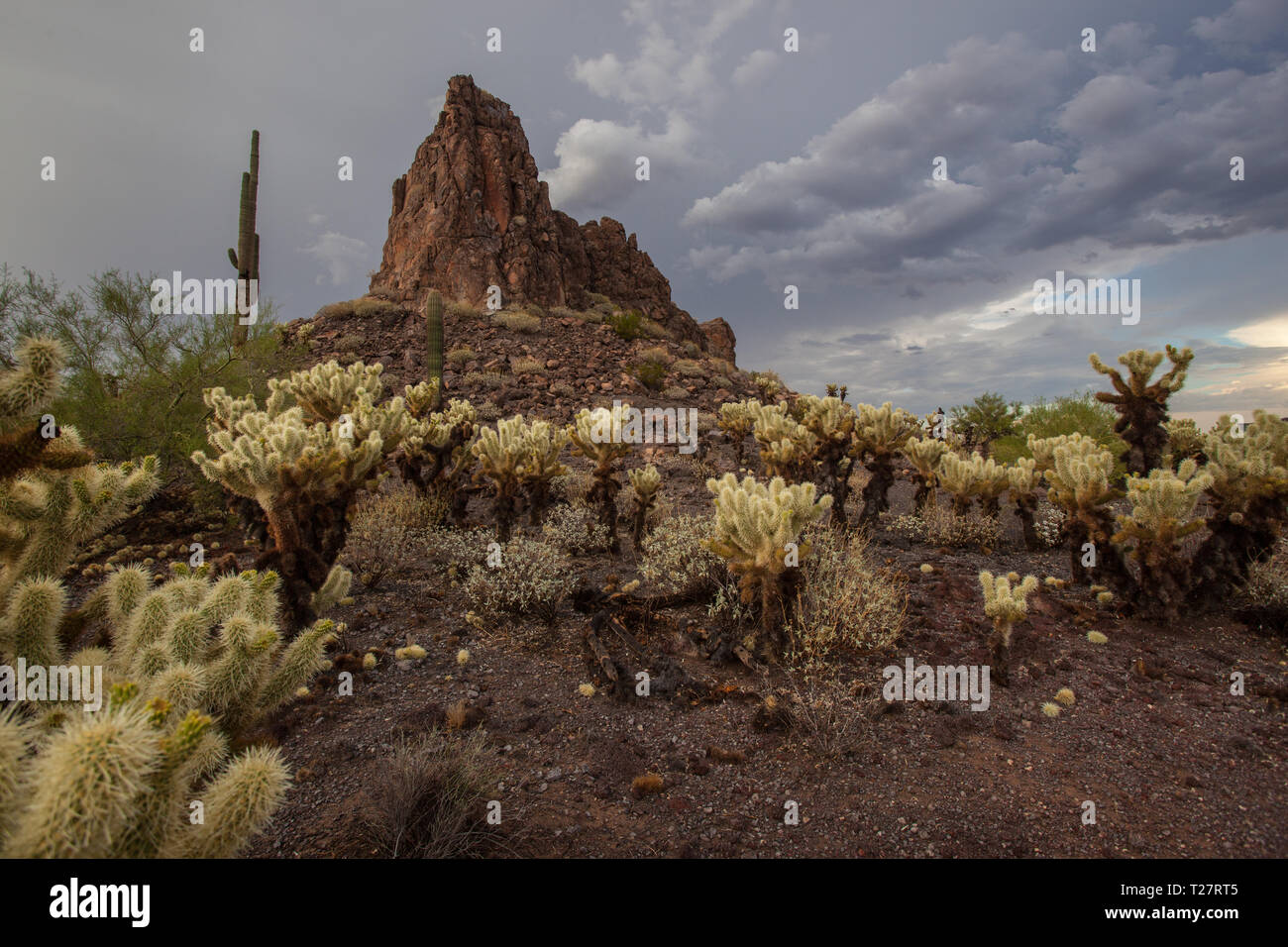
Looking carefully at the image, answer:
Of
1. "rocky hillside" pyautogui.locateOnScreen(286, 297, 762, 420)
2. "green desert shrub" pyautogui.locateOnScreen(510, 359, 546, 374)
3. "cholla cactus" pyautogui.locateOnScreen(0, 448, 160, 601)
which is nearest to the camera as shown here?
"cholla cactus" pyautogui.locateOnScreen(0, 448, 160, 601)

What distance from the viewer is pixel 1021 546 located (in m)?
8.06

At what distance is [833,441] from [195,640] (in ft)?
26.7

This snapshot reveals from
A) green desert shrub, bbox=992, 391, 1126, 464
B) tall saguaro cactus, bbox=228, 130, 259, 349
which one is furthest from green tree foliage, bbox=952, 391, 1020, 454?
tall saguaro cactus, bbox=228, 130, 259, 349

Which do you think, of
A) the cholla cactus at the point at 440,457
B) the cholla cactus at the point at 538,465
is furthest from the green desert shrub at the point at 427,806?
the cholla cactus at the point at 440,457

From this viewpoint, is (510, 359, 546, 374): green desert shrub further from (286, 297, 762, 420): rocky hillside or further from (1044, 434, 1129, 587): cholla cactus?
(1044, 434, 1129, 587): cholla cactus

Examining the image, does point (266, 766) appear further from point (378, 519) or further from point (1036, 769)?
point (378, 519)

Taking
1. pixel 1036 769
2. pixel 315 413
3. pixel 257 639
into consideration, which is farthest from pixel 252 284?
pixel 1036 769

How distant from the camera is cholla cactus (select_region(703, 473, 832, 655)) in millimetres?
4562

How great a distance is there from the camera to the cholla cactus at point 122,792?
138 cm

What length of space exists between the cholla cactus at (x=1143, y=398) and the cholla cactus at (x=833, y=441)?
353cm

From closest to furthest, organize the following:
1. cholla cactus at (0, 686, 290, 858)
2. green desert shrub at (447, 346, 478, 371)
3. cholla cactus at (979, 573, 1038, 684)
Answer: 1. cholla cactus at (0, 686, 290, 858)
2. cholla cactus at (979, 573, 1038, 684)
3. green desert shrub at (447, 346, 478, 371)

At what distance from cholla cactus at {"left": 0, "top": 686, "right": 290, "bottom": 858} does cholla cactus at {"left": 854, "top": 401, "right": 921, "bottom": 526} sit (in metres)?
8.42
